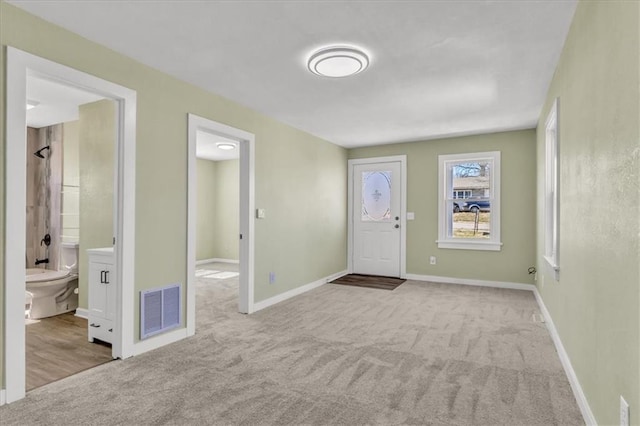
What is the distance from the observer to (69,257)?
14.8 ft

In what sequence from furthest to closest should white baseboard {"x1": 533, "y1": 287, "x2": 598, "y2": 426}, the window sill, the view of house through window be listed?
the view of house through window → the window sill → white baseboard {"x1": 533, "y1": 287, "x2": 598, "y2": 426}

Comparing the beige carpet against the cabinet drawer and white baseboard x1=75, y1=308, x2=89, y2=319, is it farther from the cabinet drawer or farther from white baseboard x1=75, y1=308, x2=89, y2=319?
white baseboard x1=75, y1=308, x2=89, y2=319

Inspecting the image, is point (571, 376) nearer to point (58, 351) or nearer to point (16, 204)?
point (16, 204)

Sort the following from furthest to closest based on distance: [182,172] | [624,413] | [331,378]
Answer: [182,172] < [331,378] < [624,413]

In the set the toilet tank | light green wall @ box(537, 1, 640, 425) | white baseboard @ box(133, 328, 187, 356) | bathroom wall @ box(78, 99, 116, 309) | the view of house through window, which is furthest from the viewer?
the view of house through window

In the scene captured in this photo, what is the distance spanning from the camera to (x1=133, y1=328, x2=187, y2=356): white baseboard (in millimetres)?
2926

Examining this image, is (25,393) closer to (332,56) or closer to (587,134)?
(332,56)

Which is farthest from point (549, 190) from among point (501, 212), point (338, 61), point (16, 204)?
point (16, 204)

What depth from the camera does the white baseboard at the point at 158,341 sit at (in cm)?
293

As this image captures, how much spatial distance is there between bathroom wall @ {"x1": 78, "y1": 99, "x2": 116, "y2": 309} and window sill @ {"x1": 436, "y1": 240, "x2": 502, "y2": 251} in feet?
15.8

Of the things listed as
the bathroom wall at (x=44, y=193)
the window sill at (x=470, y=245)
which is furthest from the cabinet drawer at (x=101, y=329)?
the window sill at (x=470, y=245)

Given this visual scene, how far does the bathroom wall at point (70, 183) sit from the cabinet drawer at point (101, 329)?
189 centimetres

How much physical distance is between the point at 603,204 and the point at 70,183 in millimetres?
5609

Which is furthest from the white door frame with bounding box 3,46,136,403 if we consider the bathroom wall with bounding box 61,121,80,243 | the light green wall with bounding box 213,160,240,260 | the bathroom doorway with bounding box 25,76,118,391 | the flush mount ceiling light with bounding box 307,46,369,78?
the light green wall with bounding box 213,160,240,260
